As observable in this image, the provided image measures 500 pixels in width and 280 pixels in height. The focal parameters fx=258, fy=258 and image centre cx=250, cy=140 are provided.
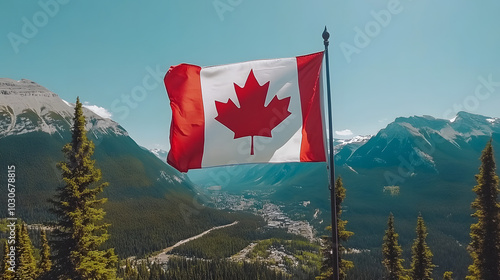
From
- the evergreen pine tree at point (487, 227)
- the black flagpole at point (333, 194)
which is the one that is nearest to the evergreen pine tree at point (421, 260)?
the evergreen pine tree at point (487, 227)

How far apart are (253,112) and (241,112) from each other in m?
0.59

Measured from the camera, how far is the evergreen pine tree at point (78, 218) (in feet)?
60.0

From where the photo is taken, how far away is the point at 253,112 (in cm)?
1270

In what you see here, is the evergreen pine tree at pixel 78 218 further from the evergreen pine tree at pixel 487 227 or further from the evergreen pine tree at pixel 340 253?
the evergreen pine tree at pixel 487 227

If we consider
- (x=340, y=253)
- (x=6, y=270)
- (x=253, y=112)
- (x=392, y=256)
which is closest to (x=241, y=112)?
(x=253, y=112)

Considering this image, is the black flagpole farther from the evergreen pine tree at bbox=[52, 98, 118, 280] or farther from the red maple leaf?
the evergreen pine tree at bbox=[52, 98, 118, 280]

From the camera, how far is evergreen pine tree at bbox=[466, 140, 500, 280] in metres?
25.6

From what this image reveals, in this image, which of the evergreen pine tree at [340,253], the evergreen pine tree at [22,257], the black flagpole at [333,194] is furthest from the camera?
the evergreen pine tree at [22,257]

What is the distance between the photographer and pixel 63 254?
728 inches

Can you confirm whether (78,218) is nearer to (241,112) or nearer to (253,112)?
(241,112)

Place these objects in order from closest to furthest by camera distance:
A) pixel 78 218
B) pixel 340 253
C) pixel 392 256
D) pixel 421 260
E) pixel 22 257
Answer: pixel 78 218 < pixel 340 253 < pixel 421 260 < pixel 392 256 < pixel 22 257

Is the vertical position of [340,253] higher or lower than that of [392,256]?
higher

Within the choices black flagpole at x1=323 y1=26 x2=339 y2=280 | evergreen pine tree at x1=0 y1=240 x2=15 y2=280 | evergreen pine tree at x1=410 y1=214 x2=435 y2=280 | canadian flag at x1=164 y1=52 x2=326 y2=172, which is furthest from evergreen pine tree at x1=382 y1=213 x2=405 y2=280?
evergreen pine tree at x1=0 y1=240 x2=15 y2=280

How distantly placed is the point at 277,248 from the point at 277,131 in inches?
8127
